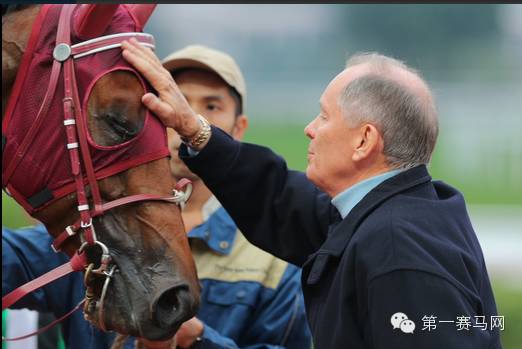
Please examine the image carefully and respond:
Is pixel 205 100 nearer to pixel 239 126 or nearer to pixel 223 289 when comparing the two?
pixel 239 126

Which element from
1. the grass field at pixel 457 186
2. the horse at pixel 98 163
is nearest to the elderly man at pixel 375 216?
the horse at pixel 98 163

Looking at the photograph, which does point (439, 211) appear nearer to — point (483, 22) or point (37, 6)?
point (37, 6)

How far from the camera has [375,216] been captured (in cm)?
231

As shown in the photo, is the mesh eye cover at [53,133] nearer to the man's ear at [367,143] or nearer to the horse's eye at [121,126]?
the horse's eye at [121,126]

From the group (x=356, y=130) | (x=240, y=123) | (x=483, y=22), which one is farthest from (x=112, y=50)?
(x=483, y=22)

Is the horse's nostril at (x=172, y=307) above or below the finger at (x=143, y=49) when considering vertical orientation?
below

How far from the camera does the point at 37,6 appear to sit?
8.67ft

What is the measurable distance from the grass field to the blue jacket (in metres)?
2.77

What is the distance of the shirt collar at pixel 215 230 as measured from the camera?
3242mm

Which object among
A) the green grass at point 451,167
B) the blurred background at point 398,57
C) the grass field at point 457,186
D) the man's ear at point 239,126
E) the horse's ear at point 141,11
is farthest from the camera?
the blurred background at point 398,57

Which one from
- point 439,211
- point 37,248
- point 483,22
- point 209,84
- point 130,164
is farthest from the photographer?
point 483,22

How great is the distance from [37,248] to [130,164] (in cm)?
80

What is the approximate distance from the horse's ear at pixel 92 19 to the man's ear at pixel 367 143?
798 millimetres

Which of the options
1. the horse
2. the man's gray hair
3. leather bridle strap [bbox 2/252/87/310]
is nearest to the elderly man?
the man's gray hair
